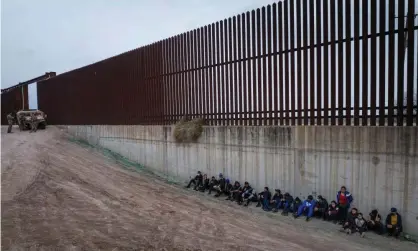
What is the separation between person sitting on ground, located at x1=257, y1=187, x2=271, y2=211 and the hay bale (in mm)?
3184

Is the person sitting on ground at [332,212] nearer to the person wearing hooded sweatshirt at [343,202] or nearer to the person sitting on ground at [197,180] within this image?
the person wearing hooded sweatshirt at [343,202]

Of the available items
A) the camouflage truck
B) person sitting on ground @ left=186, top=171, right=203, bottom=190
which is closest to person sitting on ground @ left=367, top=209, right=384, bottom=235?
person sitting on ground @ left=186, top=171, right=203, bottom=190

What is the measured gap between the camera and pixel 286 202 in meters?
7.94

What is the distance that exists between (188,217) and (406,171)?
478 cm

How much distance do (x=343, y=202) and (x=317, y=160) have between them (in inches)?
44.7

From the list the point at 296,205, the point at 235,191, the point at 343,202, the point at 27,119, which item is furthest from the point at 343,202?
the point at 27,119

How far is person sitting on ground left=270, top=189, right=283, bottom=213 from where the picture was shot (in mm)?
8124

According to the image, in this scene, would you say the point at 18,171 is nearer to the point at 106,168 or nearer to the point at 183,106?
the point at 106,168

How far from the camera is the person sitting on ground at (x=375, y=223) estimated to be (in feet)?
21.3

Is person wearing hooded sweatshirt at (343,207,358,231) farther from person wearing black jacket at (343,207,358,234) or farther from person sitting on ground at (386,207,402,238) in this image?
person sitting on ground at (386,207,402,238)

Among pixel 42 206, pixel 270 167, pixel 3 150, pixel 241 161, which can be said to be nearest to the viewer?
pixel 42 206

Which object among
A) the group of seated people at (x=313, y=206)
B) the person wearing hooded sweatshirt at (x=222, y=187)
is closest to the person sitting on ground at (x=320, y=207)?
the group of seated people at (x=313, y=206)

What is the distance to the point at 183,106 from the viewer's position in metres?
11.6

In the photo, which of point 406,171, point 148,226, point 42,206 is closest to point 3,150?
point 42,206
